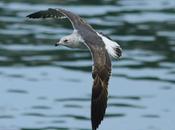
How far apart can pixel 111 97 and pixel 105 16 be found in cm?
520

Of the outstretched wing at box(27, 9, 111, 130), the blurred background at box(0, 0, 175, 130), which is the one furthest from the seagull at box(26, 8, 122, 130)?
the blurred background at box(0, 0, 175, 130)

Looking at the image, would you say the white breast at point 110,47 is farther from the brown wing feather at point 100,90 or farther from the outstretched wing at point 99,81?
the brown wing feather at point 100,90

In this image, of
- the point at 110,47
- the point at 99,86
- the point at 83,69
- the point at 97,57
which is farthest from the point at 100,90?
the point at 83,69

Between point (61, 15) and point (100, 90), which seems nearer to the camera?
point (100, 90)

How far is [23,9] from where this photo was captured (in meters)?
24.5

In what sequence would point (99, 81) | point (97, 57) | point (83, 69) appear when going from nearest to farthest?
point (99, 81), point (97, 57), point (83, 69)

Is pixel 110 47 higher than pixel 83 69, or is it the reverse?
pixel 110 47

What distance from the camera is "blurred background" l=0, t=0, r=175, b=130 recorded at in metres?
17.8

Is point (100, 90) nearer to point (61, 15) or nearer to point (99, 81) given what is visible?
point (99, 81)

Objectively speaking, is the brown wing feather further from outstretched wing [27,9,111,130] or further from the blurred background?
the blurred background

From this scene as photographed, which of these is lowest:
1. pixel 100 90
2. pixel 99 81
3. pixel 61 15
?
pixel 100 90

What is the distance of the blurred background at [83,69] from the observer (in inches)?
699

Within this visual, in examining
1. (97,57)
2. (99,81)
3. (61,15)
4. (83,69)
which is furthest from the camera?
(83,69)

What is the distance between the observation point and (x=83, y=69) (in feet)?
66.4
